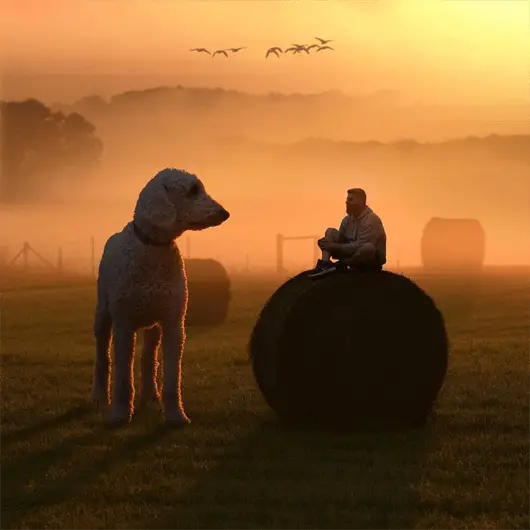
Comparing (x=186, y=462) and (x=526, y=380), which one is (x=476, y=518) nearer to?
(x=186, y=462)

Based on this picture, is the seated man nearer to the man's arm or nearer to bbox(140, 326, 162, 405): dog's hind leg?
the man's arm

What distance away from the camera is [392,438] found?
383 inches

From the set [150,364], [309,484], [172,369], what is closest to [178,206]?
[172,369]

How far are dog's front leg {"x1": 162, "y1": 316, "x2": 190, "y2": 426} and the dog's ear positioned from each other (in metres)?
1.02

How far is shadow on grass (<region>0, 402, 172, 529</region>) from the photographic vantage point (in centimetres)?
768

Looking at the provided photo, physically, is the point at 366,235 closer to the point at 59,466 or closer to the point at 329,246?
the point at 329,246

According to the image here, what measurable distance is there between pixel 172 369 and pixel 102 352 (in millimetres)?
1585

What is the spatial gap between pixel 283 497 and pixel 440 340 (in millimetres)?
3137

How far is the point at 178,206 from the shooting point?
9.76 metres

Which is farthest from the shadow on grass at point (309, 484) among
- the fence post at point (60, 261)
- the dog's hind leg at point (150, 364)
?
the fence post at point (60, 261)

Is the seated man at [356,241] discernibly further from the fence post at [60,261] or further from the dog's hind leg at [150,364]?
the fence post at [60,261]

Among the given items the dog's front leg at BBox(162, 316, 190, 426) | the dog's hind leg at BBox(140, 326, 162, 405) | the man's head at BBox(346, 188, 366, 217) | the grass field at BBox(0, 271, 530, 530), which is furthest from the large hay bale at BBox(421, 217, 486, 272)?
the dog's front leg at BBox(162, 316, 190, 426)

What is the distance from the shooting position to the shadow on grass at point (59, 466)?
25.2 feet

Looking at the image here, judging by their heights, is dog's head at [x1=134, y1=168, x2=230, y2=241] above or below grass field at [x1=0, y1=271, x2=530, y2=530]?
above
